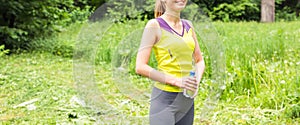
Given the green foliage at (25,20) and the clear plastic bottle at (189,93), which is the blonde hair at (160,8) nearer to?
the clear plastic bottle at (189,93)

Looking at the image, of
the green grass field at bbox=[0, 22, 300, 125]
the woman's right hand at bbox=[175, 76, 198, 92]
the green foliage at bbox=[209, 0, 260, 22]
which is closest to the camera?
the woman's right hand at bbox=[175, 76, 198, 92]

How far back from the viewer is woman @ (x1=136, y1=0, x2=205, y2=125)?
1.89 metres

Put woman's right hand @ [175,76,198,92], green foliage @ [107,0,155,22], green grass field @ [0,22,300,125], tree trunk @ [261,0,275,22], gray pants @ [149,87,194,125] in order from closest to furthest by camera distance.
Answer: woman's right hand @ [175,76,198,92], gray pants @ [149,87,194,125], green foliage @ [107,0,155,22], green grass field @ [0,22,300,125], tree trunk @ [261,0,275,22]

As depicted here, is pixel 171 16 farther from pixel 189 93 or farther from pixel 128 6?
pixel 128 6

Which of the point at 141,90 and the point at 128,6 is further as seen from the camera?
the point at 128,6

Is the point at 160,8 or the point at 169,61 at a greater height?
the point at 160,8

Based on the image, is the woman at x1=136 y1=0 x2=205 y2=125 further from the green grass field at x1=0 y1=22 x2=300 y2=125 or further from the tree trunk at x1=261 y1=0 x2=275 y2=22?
the tree trunk at x1=261 y1=0 x2=275 y2=22

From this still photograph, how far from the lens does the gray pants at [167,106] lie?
1.96m

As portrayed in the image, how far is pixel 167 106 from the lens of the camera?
6.47 ft

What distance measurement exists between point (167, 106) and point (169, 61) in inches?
7.9

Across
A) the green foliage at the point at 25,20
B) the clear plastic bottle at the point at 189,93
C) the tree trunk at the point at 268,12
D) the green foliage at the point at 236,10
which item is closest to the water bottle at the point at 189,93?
the clear plastic bottle at the point at 189,93

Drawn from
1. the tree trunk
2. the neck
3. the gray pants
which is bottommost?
the tree trunk

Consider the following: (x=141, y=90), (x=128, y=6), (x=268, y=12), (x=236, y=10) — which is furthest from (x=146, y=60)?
(x=236, y=10)

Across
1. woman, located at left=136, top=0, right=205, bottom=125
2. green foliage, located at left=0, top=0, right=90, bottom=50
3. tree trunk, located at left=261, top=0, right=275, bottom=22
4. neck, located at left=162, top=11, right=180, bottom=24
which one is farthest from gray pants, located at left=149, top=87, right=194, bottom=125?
tree trunk, located at left=261, top=0, right=275, bottom=22
